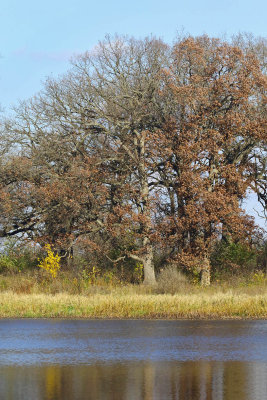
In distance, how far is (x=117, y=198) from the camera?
41.7 m

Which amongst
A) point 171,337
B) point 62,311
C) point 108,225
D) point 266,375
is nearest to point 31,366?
point 266,375

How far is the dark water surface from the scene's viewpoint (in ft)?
38.4

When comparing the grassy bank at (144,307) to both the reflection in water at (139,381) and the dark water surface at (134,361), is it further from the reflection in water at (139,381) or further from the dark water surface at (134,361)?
the reflection in water at (139,381)

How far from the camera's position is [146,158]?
41.4 meters

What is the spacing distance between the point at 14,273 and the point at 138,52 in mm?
15957

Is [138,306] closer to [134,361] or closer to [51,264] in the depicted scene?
[134,361]

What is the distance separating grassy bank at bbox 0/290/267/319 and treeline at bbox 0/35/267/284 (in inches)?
390

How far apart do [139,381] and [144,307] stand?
14170mm

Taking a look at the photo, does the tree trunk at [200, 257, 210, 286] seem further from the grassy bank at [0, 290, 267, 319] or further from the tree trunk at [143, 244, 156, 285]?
the grassy bank at [0, 290, 267, 319]

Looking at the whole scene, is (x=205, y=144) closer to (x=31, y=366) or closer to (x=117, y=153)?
(x=117, y=153)

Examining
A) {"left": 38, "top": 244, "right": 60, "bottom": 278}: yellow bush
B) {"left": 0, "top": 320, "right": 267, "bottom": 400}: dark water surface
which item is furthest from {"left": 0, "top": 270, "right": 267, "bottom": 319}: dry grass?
{"left": 38, "top": 244, "right": 60, "bottom": 278}: yellow bush

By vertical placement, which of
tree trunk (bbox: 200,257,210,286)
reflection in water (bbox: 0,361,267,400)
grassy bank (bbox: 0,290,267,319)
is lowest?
reflection in water (bbox: 0,361,267,400)

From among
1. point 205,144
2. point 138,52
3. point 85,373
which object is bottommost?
point 85,373

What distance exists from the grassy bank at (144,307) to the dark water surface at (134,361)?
7.74 ft
